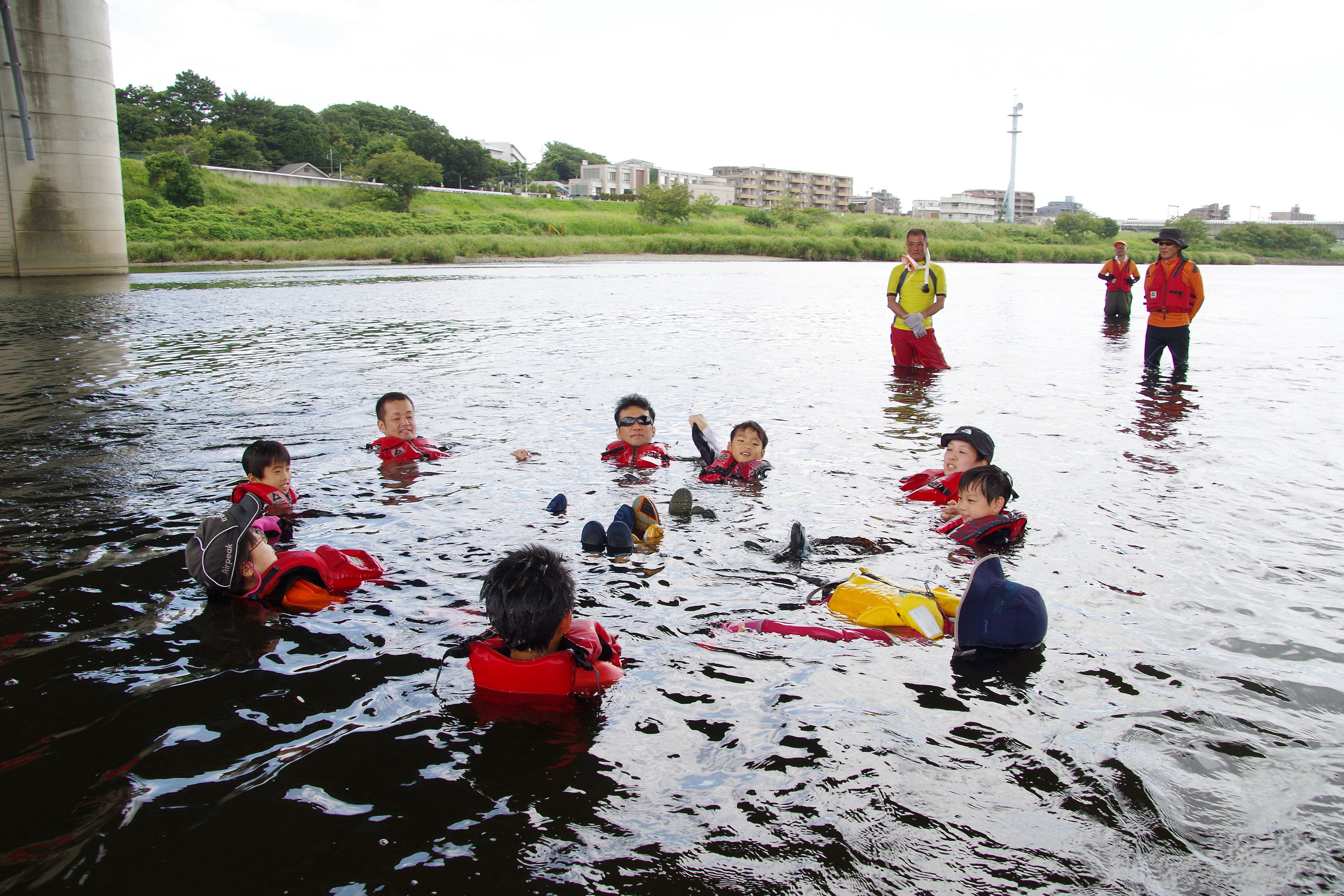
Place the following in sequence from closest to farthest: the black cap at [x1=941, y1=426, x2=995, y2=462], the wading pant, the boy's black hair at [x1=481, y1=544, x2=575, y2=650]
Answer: the boy's black hair at [x1=481, y1=544, x2=575, y2=650]
the black cap at [x1=941, y1=426, x2=995, y2=462]
the wading pant

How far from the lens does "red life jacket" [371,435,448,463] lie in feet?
26.2

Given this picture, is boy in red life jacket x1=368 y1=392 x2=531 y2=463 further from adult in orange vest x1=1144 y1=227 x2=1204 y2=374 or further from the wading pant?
the wading pant

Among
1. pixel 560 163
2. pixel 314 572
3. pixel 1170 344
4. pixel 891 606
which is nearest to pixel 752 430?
pixel 891 606

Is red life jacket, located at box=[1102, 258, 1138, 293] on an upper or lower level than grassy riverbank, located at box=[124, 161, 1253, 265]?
lower

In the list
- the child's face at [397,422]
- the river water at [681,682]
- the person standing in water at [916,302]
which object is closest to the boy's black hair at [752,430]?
the river water at [681,682]

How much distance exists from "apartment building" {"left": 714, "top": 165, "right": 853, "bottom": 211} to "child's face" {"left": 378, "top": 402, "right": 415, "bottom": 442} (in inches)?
5781

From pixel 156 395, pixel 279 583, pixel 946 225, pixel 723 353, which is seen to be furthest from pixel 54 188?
pixel 946 225

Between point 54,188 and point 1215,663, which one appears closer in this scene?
point 1215,663

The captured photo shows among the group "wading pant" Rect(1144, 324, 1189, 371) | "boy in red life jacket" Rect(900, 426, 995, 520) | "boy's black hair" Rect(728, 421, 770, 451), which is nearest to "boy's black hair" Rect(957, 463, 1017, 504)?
"boy in red life jacket" Rect(900, 426, 995, 520)

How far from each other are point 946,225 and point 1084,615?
82.7 meters

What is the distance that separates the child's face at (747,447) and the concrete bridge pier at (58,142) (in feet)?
107

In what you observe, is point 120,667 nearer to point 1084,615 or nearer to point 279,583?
point 279,583

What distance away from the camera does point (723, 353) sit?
621 inches

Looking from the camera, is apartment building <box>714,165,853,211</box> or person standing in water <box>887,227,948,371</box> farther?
apartment building <box>714,165,853,211</box>
